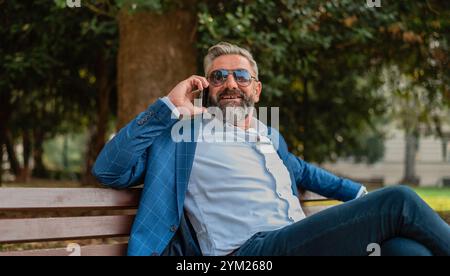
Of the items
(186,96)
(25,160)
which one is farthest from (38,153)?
(186,96)

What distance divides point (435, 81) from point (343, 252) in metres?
6.63

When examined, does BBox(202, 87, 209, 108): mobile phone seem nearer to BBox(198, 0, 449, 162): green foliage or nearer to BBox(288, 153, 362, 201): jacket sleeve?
BBox(288, 153, 362, 201): jacket sleeve

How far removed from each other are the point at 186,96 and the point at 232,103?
0.34 m

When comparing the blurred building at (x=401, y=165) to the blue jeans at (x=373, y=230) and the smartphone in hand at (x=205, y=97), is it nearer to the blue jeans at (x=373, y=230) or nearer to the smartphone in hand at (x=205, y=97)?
the smartphone in hand at (x=205, y=97)

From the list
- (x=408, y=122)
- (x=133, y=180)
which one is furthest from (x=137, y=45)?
(x=408, y=122)

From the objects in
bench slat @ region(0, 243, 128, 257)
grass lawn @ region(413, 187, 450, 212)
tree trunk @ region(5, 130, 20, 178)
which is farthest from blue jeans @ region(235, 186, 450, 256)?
tree trunk @ region(5, 130, 20, 178)

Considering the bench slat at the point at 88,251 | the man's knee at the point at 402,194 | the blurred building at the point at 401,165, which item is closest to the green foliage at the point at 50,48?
the bench slat at the point at 88,251

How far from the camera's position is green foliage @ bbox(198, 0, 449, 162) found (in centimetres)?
649

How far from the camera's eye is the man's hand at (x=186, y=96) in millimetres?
3414

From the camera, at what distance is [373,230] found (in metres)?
2.98

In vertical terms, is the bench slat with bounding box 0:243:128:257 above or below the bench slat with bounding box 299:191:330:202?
below

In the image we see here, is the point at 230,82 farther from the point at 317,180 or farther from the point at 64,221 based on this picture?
the point at 64,221

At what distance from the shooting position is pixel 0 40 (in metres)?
8.19
